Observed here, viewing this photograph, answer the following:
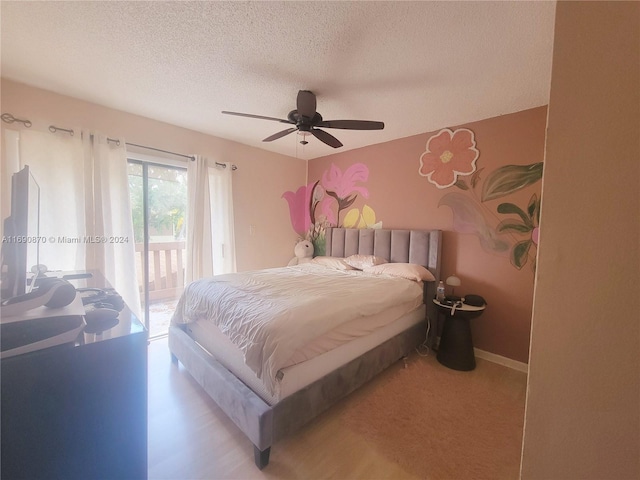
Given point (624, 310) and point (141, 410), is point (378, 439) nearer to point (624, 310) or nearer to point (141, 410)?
point (141, 410)

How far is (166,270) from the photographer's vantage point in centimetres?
372

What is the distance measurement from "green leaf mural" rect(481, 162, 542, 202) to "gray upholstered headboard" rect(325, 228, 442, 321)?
0.66 metres

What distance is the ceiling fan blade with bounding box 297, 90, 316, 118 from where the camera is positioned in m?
1.94

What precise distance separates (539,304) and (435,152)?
9.35ft

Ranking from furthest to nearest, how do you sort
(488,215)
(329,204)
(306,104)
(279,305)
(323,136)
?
(329,204) < (488,215) < (323,136) < (306,104) < (279,305)

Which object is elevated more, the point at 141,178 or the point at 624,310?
the point at 141,178

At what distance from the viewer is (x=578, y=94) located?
1.69 ft

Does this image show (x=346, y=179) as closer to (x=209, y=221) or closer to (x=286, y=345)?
(x=209, y=221)

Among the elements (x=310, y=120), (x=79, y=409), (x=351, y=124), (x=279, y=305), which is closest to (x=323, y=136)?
(x=310, y=120)

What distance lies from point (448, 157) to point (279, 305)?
2601 mm

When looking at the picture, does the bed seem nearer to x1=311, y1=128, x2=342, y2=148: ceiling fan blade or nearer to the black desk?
the black desk

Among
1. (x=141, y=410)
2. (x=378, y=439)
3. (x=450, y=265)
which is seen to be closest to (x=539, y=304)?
(x=141, y=410)

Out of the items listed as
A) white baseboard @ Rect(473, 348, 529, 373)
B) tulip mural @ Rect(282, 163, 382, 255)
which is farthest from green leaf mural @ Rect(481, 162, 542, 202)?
white baseboard @ Rect(473, 348, 529, 373)

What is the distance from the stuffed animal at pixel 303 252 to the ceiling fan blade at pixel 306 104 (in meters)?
2.48
